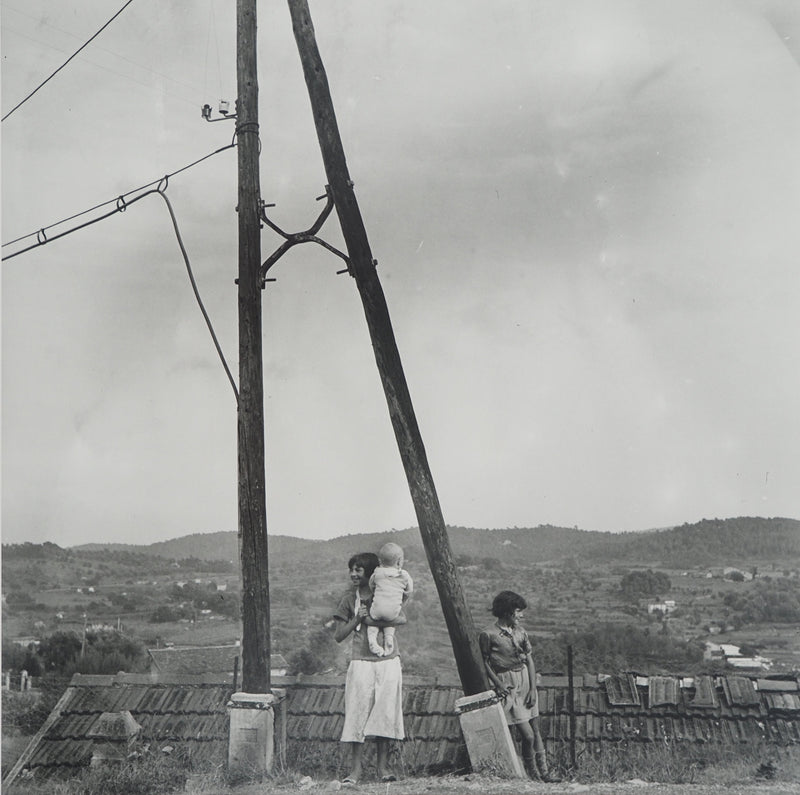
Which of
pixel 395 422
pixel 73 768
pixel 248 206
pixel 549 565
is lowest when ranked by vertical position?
pixel 73 768

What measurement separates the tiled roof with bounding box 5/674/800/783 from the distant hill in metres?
2.76

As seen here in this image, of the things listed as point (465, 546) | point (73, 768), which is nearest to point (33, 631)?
point (73, 768)

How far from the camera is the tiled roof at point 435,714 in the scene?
271 inches

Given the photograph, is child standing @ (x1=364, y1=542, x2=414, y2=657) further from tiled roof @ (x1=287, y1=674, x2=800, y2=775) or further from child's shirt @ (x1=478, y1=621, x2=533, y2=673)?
tiled roof @ (x1=287, y1=674, x2=800, y2=775)

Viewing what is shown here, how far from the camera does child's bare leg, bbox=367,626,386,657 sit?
580 centimetres

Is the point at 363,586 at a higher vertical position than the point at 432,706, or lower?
higher

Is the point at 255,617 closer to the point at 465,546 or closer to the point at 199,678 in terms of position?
the point at 199,678

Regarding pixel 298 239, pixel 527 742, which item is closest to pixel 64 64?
pixel 298 239

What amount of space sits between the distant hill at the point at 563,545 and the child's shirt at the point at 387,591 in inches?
160

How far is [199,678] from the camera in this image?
841 centimetres

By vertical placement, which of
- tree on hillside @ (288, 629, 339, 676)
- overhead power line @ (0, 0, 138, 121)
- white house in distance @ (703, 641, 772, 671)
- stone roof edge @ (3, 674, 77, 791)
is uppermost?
overhead power line @ (0, 0, 138, 121)

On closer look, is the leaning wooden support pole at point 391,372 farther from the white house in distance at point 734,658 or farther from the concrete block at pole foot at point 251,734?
the white house in distance at point 734,658

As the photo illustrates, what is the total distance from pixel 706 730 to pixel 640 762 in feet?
2.84

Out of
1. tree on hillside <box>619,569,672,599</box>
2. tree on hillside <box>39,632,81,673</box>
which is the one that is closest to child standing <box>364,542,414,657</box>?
tree on hillside <box>39,632,81,673</box>
